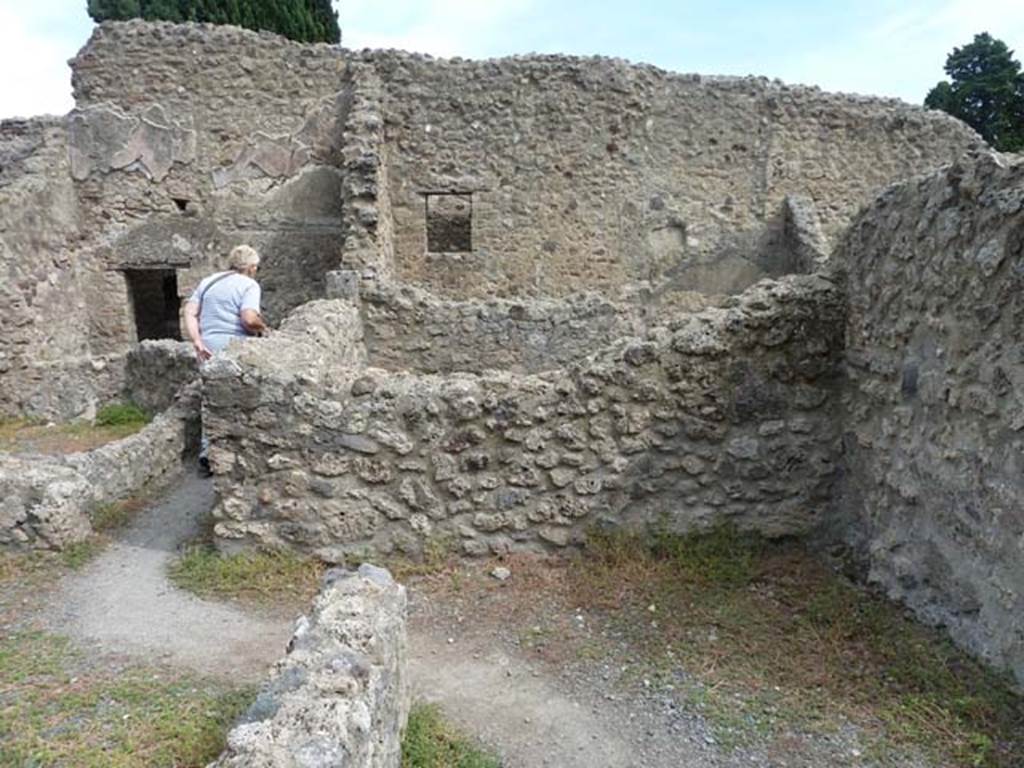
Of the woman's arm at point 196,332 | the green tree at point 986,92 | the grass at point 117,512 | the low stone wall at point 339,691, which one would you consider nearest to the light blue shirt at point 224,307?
the woman's arm at point 196,332

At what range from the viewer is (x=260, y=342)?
464 centimetres

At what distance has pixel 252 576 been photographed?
13.7 ft

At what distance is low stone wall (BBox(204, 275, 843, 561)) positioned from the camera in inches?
167

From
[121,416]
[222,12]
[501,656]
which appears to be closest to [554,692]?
[501,656]

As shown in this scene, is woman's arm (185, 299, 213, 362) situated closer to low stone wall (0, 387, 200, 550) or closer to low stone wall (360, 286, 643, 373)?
low stone wall (0, 387, 200, 550)

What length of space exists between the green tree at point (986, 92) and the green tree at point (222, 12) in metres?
19.2

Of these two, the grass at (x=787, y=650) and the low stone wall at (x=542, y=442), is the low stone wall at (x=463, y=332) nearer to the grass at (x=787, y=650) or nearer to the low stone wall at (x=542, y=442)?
the low stone wall at (x=542, y=442)

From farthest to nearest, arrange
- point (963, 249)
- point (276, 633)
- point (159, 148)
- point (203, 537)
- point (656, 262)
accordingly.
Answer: point (656, 262) < point (159, 148) < point (203, 537) < point (276, 633) < point (963, 249)

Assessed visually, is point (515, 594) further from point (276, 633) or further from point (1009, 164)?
point (1009, 164)

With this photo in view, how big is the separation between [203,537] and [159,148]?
7717mm

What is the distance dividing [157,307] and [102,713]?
46.0 ft

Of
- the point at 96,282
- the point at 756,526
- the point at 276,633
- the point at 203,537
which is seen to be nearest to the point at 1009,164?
the point at 756,526

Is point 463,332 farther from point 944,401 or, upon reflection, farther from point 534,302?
point 944,401

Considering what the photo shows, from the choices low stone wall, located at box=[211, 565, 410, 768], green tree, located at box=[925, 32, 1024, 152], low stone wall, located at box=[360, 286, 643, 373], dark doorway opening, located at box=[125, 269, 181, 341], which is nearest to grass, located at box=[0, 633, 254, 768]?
low stone wall, located at box=[211, 565, 410, 768]
